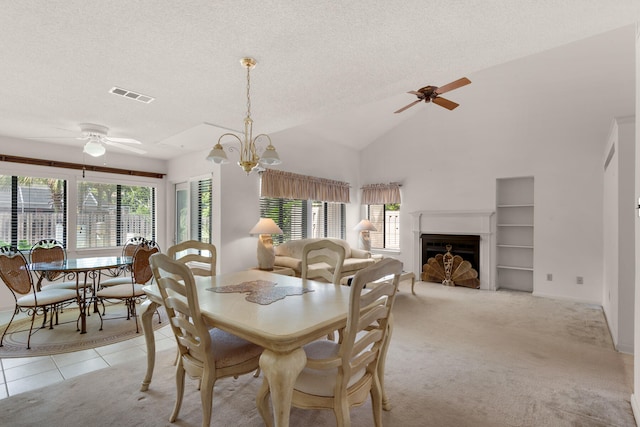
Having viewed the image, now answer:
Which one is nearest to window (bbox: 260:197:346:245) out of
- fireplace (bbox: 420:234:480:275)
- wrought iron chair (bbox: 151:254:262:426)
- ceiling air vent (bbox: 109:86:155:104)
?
fireplace (bbox: 420:234:480:275)

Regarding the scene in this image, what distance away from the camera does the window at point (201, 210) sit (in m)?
4.95

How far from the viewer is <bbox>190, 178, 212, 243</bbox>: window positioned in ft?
16.2

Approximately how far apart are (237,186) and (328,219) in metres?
2.48

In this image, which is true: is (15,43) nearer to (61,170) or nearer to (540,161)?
(61,170)

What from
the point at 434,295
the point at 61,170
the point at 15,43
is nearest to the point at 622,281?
the point at 434,295

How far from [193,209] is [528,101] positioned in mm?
5971

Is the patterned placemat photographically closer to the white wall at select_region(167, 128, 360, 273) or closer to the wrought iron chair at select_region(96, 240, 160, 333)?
the wrought iron chair at select_region(96, 240, 160, 333)

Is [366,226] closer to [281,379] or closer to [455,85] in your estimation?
[455,85]

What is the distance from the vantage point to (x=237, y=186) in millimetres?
4824

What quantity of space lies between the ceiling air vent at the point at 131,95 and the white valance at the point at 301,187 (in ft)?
7.84

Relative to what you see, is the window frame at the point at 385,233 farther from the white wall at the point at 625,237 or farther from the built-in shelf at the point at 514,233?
the white wall at the point at 625,237

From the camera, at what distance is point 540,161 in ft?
17.2

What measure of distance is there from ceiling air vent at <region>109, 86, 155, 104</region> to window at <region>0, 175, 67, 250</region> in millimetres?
2833

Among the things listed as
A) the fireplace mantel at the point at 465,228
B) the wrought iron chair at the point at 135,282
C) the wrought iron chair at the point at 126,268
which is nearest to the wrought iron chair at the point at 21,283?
the wrought iron chair at the point at 135,282
